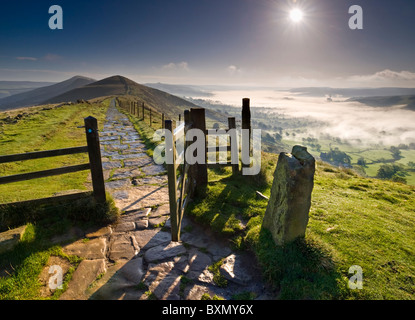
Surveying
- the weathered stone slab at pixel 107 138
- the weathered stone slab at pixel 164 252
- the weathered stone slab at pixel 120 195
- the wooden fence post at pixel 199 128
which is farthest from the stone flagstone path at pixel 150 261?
the weathered stone slab at pixel 107 138

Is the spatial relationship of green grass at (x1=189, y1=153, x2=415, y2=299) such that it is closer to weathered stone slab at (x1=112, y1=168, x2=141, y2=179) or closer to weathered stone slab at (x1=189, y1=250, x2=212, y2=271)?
weathered stone slab at (x1=189, y1=250, x2=212, y2=271)

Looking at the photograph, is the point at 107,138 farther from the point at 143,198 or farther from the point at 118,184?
the point at 143,198

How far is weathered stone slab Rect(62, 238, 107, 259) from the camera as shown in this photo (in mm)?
3951

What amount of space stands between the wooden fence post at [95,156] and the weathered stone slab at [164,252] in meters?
1.86

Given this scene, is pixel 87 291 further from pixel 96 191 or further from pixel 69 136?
pixel 69 136

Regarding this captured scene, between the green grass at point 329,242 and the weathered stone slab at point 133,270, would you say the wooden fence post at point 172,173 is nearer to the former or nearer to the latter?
the weathered stone slab at point 133,270

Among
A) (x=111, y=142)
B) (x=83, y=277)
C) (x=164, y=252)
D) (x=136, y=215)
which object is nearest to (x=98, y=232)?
(x=136, y=215)

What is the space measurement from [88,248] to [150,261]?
126 cm

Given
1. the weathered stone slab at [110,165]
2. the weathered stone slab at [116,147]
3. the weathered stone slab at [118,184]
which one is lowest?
the weathered stone slab at [118,184]

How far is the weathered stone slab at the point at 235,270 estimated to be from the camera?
3.60 metres

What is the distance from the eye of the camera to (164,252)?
4.15m

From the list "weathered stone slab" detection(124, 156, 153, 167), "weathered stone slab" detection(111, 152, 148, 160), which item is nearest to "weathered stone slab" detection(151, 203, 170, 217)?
"weathered stone slab" detection(124, 156, 153, 167)
